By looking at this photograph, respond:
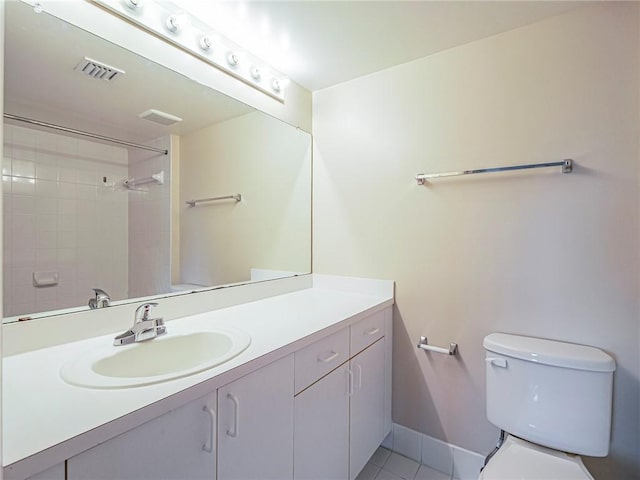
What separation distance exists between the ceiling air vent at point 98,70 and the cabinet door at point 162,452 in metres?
1.20

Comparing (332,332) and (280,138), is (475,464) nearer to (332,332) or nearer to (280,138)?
→ (332,332)

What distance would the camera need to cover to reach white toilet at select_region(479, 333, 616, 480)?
119 cm

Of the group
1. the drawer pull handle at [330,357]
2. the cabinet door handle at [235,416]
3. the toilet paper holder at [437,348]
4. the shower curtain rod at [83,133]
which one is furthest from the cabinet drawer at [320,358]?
the shower curtain rod at [83,133]

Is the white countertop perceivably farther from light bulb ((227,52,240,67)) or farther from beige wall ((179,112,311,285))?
light bulb ((227,52,240,67))

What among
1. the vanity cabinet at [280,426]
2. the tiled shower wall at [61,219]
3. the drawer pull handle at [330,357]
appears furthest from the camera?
the drawer pull handle at [330,357]

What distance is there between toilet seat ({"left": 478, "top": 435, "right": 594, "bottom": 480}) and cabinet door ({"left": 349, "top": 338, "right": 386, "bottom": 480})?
539 millimetres

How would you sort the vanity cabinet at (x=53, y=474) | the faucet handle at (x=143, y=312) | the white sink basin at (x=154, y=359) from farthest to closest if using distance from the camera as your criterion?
the faucet handle at (x=143, y=312)
the white sink basin at (x=154, y=359)
the vanity cabinet at (x=53, y=474)

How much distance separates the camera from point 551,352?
4.34 ft

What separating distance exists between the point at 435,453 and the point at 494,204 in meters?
1.29

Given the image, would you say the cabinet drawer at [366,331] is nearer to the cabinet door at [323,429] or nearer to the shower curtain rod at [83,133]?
the cabinet door at [323,429]

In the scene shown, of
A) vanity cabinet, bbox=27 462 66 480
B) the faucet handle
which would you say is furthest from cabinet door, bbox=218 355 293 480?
the faucet handle

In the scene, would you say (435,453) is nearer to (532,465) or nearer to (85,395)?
(532,465)

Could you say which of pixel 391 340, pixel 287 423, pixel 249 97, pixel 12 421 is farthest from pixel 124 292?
pixel 391 340

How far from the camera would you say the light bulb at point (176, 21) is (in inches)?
53.3
